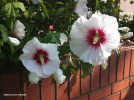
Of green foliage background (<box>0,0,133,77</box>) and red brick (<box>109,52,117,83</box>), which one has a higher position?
green foliage background (<box>0,0,133,77</box>)

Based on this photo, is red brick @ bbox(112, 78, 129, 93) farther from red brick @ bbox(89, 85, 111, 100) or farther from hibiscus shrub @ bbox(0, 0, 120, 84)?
hibiscus shrub @ bbox(0, 0, 120, 84)

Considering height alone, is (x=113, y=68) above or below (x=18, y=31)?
below

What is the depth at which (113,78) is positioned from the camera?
6.57 ft

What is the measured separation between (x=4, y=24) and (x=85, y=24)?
0.41 metres

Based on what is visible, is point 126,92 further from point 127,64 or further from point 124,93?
point 127,64

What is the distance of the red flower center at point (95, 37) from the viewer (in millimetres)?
1170

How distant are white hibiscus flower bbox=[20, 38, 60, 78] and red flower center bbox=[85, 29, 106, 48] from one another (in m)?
0.13

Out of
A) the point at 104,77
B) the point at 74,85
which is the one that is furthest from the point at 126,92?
the point at 74,85

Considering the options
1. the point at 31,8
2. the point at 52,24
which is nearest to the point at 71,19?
the point at 52,24

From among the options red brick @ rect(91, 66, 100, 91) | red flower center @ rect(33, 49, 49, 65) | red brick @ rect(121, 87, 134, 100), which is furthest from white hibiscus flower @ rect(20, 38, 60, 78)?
red brick @ rect(121, 87, 134, 100)

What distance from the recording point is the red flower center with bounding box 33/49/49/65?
119cm

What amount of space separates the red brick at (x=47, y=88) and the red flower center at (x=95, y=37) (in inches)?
16.6

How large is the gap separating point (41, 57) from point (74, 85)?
1.80ft

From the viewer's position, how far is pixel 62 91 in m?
1.62
